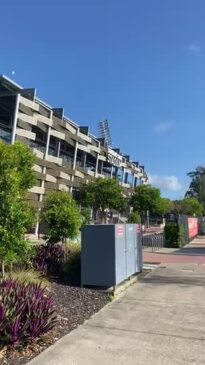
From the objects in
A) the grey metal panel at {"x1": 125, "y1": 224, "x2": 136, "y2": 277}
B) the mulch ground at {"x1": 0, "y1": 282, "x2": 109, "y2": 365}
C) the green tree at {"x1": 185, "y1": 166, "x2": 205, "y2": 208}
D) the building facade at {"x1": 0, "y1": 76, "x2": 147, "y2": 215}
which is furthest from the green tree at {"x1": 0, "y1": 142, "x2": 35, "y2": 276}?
the green tree at {"x1": 185, "y1": 166, "x2": 205, "y2": 208}

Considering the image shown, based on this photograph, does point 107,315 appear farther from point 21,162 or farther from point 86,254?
point 21,162

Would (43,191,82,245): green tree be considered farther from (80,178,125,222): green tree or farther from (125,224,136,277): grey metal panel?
(80,178,125,222): green tree

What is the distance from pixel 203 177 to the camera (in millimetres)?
133625

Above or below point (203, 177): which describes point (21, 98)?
below

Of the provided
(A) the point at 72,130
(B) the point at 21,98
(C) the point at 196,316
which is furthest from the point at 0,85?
(C) the point at 196,316

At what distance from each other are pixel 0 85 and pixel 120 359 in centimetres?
4823

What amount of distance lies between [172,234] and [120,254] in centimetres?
1955

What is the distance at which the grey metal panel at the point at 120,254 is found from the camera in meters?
11.2

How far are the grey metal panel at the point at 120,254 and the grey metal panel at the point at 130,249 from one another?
41cm

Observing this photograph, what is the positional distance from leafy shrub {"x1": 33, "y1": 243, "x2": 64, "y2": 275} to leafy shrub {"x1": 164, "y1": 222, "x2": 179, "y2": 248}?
714 inches

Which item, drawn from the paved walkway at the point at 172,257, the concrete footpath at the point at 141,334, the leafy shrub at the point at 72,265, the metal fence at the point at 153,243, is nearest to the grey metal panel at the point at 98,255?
the concrete footpath at the point at 141,334

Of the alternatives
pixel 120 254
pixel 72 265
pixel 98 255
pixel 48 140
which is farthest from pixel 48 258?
pixel 48 140

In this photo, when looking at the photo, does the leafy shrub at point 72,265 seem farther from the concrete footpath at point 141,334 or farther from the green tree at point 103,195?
the green tree at point 103,195

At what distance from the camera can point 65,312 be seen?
8430mm
